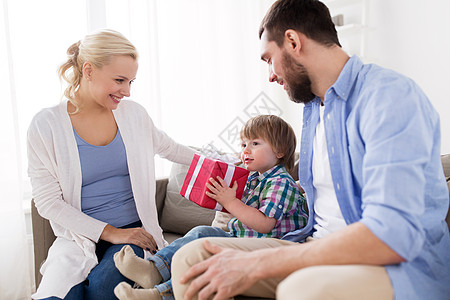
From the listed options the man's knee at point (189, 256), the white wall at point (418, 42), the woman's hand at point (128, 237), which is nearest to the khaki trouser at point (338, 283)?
the man's knee at point (189, 256)

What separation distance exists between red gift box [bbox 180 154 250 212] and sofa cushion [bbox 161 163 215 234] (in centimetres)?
55

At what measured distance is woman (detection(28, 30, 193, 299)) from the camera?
147cm

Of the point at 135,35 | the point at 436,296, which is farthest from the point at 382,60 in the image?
the point at 436,296

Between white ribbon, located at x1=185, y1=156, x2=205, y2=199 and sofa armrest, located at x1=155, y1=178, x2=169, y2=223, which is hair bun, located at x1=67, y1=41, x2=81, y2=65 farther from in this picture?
sofa armrest, located at x1=155, y1=178, x2=169, y2=223

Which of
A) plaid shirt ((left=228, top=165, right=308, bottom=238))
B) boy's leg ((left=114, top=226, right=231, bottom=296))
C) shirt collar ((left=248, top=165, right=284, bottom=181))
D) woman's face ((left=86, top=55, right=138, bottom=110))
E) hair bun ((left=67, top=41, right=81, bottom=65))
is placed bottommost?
boy's leg ((left=114, top=226, right=231, bottom=296))

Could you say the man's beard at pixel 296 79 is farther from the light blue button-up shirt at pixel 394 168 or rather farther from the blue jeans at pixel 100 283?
the blue jeans at pixel 100 283

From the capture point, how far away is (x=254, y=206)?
153cm

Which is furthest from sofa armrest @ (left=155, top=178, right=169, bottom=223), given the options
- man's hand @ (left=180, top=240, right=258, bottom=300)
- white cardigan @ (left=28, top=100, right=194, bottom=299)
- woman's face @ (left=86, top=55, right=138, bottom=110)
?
man's hand @ (left=180, top=240, right=258, bottom=300)

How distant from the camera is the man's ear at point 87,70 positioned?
5.21 ft

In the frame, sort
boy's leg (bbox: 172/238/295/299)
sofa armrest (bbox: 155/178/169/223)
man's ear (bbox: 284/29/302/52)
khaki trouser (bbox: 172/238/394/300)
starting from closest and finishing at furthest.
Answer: khaki trouser (bbox: 172/238/394/300) → boy's leg (bbox: 172/238/295/299) → man's ear (bbox: 284/29/302/52) → sofa armrest (bbox: 155/178/169/223)

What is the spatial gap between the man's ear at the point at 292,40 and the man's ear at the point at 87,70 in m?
0.82

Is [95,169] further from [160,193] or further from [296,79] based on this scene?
[296,79]

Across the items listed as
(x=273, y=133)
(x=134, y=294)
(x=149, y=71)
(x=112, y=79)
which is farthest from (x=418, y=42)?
(x=134, y=294)

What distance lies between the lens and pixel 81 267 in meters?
1.41
